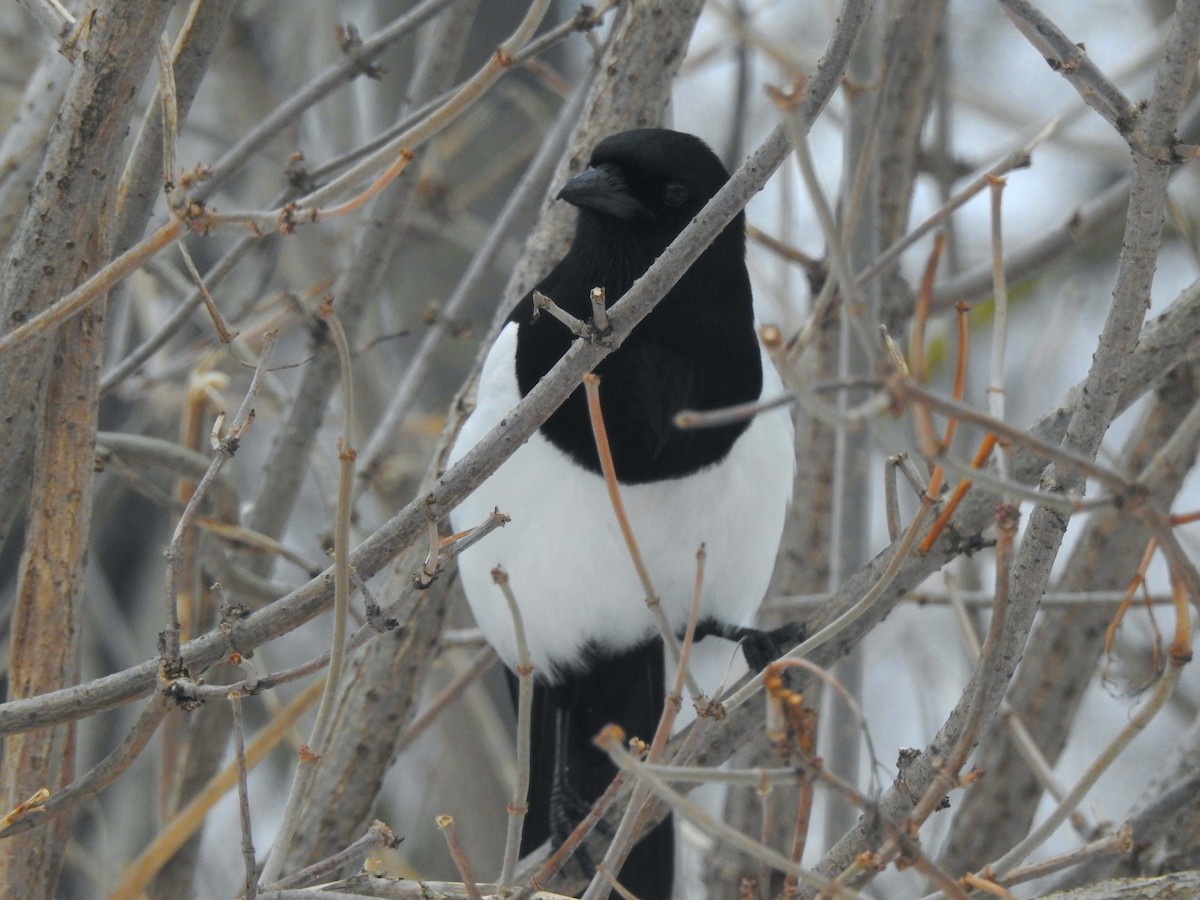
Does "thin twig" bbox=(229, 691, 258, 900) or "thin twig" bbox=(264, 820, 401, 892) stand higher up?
"thin twig" bbox=(229, 691, 258, 900)

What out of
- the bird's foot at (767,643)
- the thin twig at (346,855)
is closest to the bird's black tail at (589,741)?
the bird's foot at (767,643)

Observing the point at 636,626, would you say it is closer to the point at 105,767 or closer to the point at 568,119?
the point at 568,119

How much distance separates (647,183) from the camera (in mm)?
2406

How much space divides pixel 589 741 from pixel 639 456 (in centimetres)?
78

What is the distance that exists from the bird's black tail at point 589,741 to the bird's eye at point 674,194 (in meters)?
0.86

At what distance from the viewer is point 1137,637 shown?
12.5 ft

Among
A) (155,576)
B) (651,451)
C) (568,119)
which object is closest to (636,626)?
(651,451)

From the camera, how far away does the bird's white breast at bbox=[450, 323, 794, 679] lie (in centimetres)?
248

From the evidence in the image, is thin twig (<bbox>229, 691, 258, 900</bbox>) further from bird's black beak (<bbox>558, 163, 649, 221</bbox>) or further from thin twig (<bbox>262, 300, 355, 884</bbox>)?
bird's black beak (<bbox>558, 163, 649, 221</bbox>)

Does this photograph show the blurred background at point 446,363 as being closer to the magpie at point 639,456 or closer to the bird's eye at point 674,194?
the magpie at point 639,456

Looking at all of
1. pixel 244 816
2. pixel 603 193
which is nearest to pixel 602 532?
pixel 603 193

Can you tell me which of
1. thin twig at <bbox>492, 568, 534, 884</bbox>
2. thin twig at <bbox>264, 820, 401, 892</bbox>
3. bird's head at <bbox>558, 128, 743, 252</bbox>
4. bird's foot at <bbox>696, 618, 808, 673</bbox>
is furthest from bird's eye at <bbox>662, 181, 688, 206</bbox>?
thin twig at <bbox>264, 820, 401, 892</bbox>

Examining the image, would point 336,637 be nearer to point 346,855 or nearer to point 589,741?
point 346,855

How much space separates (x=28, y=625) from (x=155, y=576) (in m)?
2.73
